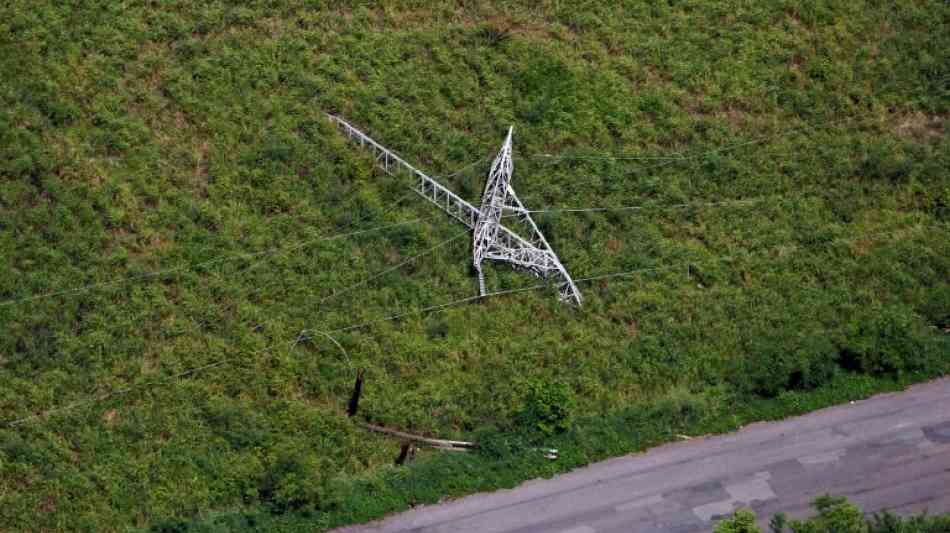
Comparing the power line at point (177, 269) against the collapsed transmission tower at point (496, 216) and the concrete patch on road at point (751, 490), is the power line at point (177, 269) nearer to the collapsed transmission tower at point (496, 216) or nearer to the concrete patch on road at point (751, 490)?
the collapsed transmission tower at point (496, 216)

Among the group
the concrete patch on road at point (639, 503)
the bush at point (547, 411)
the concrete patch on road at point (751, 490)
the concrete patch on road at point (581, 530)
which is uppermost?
the bush at point (547, 411)

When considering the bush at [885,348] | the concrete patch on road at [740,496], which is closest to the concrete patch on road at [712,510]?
the concrete patch on road at [740,496]

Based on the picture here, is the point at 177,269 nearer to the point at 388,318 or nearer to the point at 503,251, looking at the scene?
the point at 388,318

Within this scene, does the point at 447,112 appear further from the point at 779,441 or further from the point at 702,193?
the point at 779,441

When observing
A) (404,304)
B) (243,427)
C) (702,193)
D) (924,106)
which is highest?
(924,106)

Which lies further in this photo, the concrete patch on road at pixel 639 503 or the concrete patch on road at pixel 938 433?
the concrete patch on road at pixel 938 433

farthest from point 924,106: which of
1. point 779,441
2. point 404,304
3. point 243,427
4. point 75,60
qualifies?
point 75,60
